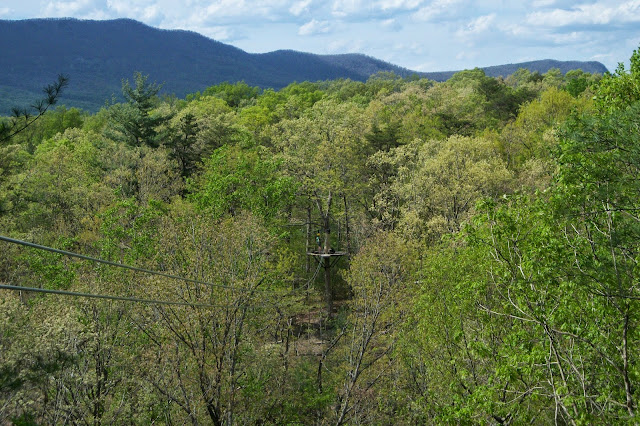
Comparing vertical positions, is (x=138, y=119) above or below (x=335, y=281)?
above

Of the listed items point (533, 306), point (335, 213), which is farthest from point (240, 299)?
point (335, 213)

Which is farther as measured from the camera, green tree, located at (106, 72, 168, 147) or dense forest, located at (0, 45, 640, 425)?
green tree, located at (106, 72, 168, 147)

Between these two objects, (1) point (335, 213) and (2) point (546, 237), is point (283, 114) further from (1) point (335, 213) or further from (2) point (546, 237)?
(2) point (546, 237)

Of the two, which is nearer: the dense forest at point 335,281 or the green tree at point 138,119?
the dense forest at point 335,281

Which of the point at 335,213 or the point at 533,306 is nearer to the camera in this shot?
the point at 533,306

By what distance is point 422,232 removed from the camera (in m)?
28.0

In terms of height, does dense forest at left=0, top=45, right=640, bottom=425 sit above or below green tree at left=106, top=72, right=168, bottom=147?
below

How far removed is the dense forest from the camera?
8.78 m

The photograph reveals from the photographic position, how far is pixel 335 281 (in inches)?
1428

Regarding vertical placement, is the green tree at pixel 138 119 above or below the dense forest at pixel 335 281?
above

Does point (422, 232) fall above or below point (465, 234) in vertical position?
below

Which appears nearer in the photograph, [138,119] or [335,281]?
[335,281]

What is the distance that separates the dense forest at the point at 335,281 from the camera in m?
8.78

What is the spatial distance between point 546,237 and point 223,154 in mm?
22521
